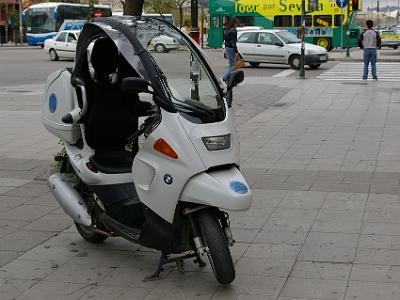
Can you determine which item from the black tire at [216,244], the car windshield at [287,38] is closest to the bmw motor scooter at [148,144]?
the black tire at [216,244]

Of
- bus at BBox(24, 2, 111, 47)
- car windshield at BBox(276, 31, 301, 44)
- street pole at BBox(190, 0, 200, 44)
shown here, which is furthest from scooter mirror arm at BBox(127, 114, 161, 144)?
bus at BBox(24, 2, 111, 47)

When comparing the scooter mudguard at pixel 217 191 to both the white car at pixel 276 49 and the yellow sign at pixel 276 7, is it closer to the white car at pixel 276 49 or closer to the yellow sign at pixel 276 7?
the white car at pixel 276 49

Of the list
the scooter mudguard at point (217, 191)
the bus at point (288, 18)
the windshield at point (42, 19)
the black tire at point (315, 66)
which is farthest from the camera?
the windshield at point (42, 19)

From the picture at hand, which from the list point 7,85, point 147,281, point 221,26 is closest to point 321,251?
point 147,281

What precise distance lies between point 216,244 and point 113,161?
1.35m

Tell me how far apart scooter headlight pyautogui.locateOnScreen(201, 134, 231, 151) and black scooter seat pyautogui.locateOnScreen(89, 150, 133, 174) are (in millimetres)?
957

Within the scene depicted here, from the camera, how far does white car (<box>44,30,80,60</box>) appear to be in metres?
32.6

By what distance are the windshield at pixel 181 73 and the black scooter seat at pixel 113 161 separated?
0.84 metres

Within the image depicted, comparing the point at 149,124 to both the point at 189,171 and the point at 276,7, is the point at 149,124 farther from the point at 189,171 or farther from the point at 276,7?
the point at 276,7

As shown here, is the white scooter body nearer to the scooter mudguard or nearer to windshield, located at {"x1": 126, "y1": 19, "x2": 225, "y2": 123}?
the scooter mudguard

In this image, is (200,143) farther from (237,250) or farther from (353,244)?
(353,244)

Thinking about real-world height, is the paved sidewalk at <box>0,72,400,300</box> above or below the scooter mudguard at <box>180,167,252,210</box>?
below

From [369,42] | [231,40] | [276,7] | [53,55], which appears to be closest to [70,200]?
A: [231,40]

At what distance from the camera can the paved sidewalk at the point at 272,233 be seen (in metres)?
4.58
